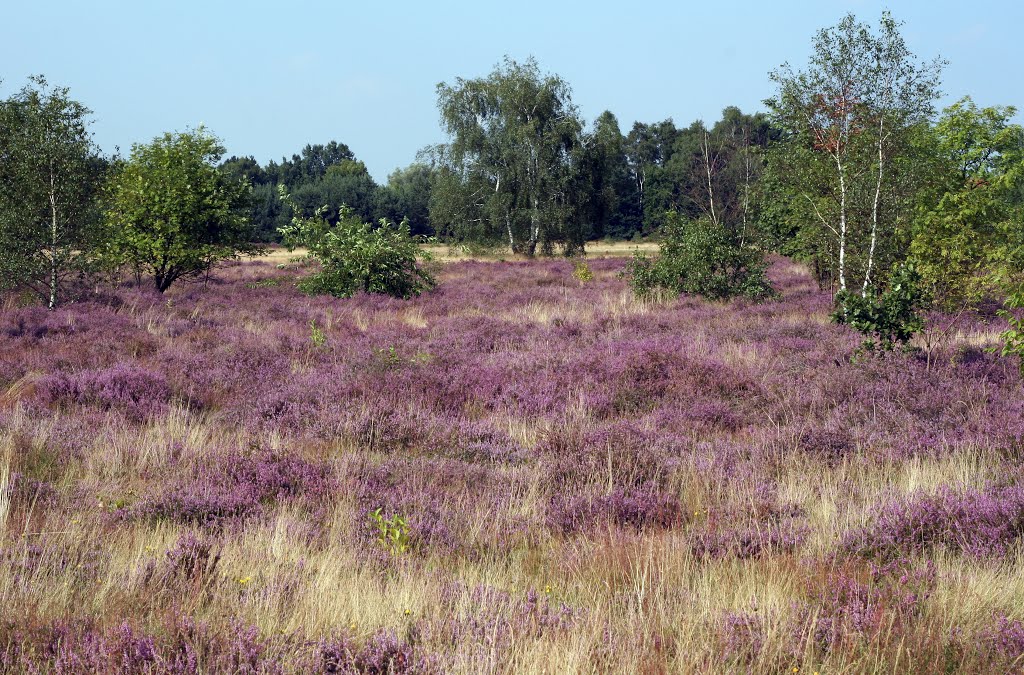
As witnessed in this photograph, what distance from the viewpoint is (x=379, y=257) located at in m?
22.4

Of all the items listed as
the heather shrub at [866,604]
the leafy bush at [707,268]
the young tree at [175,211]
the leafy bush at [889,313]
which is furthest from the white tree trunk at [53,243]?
the heather shrub at [866,604]

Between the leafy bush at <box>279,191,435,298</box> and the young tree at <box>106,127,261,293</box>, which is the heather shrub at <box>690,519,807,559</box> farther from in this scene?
the young tree at <box>106,127,261,293</box>

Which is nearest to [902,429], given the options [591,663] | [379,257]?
[591,663]

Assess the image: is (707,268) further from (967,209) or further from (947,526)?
(947,526)

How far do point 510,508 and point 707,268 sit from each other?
16.6m

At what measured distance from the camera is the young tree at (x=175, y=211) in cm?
2344

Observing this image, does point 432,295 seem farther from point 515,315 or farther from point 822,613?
point 822,613

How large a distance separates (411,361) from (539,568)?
7338mm

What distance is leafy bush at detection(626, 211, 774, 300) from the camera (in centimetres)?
2105

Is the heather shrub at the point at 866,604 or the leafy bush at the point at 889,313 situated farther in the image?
the leafy bush at the point at 889,313

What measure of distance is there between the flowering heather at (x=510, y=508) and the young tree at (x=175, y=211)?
37.7 feet

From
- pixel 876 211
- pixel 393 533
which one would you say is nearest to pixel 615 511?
pixel 393 533

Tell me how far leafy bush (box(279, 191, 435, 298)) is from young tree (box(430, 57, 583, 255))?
25.1 metres

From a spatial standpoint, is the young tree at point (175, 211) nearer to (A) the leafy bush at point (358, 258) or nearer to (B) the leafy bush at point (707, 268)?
(A) the leafy bush at point (358, 258)
